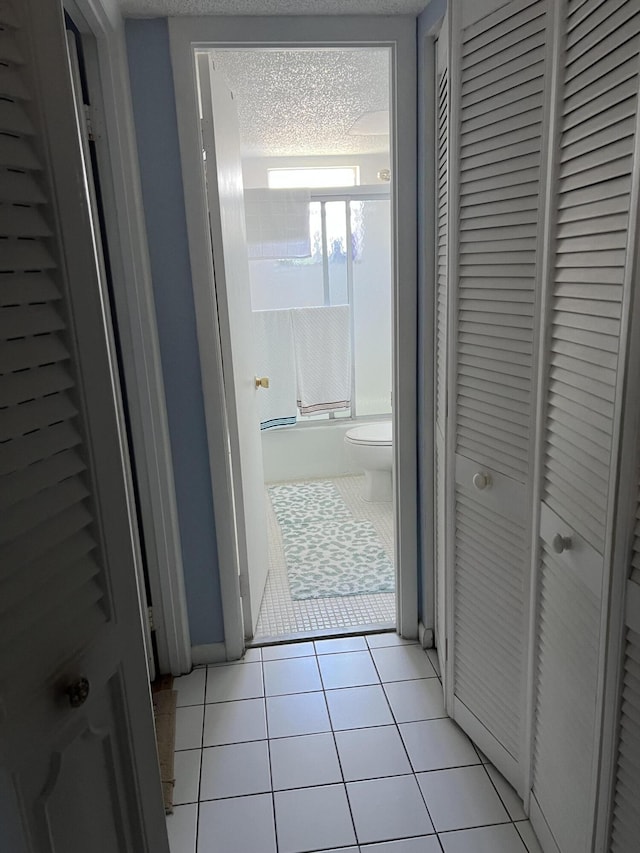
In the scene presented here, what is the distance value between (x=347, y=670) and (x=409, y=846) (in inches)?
27.9

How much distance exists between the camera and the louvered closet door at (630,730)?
1001 millimetres

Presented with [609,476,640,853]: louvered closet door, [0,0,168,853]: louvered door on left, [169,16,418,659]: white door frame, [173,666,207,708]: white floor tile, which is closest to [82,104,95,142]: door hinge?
[169,16,418,659]: white door frame

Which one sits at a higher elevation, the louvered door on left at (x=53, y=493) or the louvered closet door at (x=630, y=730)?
the louvered door on left at (x=53, y=493)

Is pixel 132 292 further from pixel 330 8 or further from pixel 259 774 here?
pixel 259 774

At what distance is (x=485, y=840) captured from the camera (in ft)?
5.07

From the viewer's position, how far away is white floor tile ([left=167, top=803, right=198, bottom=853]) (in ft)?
5.13

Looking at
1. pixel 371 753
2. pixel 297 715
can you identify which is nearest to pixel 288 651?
pixel 297 715

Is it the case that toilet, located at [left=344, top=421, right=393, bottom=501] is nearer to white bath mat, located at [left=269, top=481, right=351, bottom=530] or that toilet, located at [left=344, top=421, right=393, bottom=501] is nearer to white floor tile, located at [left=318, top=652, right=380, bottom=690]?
white bath mat, located at [left=269, top=481, right=351, bottom=530]

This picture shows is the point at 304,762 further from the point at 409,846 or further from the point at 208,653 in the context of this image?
the point at 208,653

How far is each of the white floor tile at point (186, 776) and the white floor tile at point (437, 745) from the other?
620mm

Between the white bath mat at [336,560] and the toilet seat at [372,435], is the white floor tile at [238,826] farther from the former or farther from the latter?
the toilet seat at [372,435]

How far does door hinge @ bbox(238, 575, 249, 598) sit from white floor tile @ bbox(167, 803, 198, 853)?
769mm

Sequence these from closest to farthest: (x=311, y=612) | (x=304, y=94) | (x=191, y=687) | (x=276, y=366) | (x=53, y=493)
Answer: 1. (x=53, y=493)
2. (x=191, y=687)
3. (x=311, y=612)
4. (x=304, y=94)
5. (x=276, y=366)

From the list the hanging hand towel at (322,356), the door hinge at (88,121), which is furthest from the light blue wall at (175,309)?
the hanging hand towel at (322,356)
